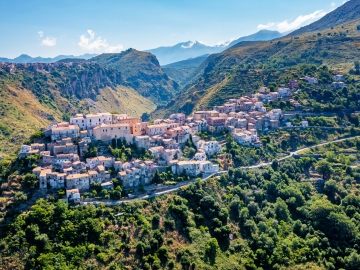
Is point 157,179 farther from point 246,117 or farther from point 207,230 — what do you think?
point 246,117

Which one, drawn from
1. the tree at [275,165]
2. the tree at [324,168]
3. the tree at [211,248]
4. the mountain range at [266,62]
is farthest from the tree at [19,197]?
the mountain range at [266,62]

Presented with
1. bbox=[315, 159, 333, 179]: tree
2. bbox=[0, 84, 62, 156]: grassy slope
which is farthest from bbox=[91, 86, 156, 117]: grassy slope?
bbox=[315, 159, 333, 179]: tree

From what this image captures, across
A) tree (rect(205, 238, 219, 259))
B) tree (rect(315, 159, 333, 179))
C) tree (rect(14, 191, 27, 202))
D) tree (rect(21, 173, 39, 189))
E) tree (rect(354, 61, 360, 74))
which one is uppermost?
tree (rect(354, 61, 360, 74))

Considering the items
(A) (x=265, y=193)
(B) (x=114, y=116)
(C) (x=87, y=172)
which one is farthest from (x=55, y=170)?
(A) (x=265, y=193)

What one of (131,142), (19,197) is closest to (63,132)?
(131,142)

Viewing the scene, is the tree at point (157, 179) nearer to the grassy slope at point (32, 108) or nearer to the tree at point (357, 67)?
the grassy slope at point (32, 108)

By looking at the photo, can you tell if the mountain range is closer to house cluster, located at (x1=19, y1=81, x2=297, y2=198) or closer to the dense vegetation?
house cluster, located at (x1=19, y1=81, x2=297, y2=198)

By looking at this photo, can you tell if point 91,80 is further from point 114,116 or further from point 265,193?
point 265,193
